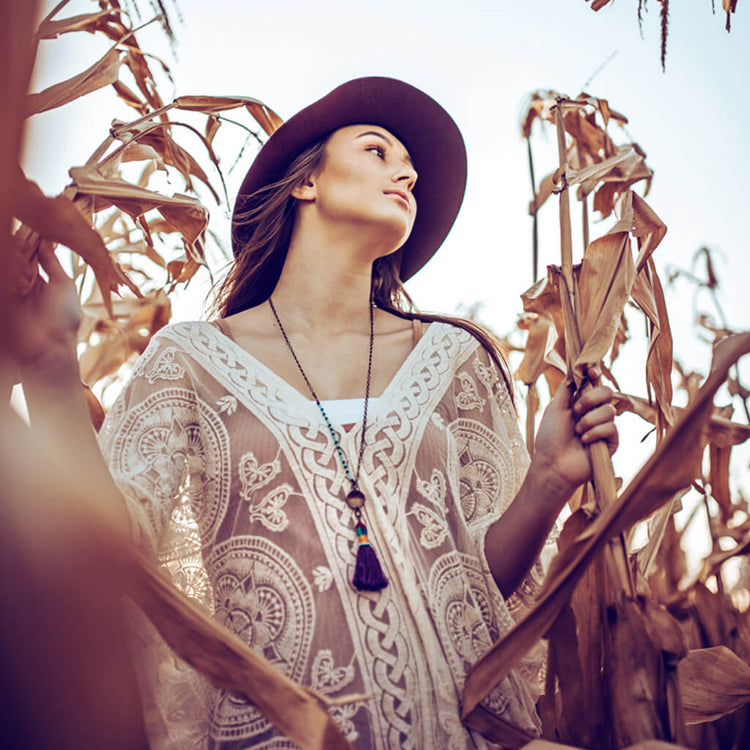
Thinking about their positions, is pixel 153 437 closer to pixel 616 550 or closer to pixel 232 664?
pixel 232 664

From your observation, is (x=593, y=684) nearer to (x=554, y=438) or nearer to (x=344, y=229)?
(x=554, y=438)

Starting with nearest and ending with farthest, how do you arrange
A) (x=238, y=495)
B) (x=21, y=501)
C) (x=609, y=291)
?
(x=21, y=501), (x=609, y=291), (x=238, y=495)

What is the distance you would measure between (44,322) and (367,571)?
22.9 inches

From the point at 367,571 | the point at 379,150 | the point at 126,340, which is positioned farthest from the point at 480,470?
the point at 126,340

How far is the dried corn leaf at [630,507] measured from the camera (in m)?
0.69

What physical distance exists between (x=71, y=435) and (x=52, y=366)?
7 cm

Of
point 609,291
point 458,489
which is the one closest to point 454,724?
point 458,489

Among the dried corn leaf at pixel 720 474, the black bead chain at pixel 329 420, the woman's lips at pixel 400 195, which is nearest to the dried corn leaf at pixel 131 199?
the black bead chain at pixel 329 420

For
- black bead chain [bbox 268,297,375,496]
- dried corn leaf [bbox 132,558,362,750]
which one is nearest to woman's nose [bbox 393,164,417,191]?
black bead chain [bbox 268,297,375,496]

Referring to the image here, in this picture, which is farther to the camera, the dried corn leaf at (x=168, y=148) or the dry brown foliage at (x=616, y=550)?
the dried corn leaf at (x=168, y=148)

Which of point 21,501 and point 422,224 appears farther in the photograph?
point 422,224

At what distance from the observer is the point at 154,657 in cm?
101

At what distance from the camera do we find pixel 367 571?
1.06 m

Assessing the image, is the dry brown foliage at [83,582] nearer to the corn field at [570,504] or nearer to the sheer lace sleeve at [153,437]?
the corn field at [570,504]
